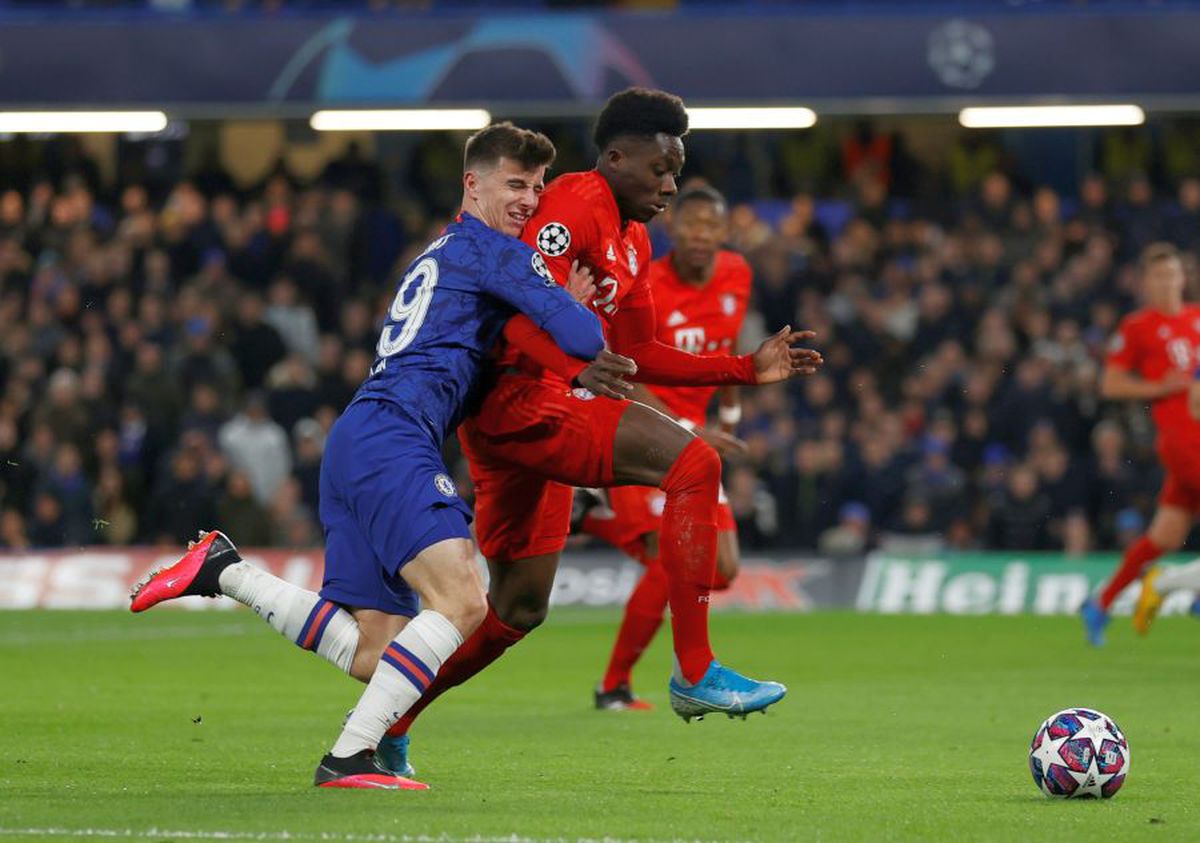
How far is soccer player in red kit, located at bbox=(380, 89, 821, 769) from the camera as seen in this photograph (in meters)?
7.39

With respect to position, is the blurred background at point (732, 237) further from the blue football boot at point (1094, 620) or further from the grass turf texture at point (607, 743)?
the blue football boot at point (1094, 620)

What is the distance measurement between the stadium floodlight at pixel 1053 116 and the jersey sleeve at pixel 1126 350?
29.9 feet

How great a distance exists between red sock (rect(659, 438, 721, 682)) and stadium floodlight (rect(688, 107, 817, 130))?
16.7 metres

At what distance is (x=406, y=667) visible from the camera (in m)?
6.97

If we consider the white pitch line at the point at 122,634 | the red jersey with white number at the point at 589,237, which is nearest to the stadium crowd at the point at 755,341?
the white pitch line at the point at 122,634

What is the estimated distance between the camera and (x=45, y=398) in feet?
73.9

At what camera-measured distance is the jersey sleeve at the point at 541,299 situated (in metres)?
7.06

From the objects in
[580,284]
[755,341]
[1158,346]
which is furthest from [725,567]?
[755,341]

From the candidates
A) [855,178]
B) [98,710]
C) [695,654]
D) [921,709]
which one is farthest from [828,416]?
[695,654]

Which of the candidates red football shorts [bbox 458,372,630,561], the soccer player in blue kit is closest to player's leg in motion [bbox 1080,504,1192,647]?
red football shorts [bbox 458,372,630,561]

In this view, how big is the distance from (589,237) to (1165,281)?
8176 millimetres

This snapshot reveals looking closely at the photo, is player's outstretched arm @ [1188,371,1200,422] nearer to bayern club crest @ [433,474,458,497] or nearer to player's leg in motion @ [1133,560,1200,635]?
player's leg in motion @ [1133,560,1200,635]

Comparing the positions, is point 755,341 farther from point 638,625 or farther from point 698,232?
point 638,625

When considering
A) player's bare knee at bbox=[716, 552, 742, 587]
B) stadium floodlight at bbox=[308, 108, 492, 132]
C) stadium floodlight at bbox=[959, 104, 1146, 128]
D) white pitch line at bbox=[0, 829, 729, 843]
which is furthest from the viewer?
stadium floodlight at bbox=[308, 108, 492, 132]
